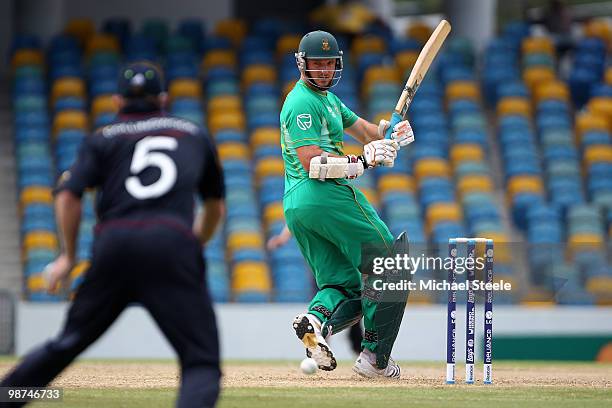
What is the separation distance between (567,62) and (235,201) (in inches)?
345

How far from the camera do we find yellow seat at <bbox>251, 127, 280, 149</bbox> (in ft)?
60.3

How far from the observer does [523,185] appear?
1845 cm

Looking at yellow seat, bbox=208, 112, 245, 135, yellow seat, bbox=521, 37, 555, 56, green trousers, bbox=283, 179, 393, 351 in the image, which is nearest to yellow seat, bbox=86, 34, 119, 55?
yellow seat, bbox=208, 112, 245, 135

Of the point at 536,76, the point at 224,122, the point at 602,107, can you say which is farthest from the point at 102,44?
the point at 602,107

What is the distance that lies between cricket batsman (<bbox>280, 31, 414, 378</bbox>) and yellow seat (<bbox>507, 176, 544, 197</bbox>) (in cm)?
978

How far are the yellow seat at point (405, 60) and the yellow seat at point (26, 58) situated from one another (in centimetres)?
557

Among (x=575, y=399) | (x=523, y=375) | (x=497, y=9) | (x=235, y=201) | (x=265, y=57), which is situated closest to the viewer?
(x=575, y=399)

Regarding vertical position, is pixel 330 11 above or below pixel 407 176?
above

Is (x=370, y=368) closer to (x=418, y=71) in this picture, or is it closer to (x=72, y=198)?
(x=418, y=71)

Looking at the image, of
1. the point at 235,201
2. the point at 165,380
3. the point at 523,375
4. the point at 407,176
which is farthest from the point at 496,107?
the point at 165,380

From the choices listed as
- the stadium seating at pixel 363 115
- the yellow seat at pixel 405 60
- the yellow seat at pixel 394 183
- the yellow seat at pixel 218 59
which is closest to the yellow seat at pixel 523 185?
the stadium seating at pixel 363 115

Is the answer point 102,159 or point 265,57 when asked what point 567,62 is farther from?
point 102,159

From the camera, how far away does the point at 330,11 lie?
2303 cm

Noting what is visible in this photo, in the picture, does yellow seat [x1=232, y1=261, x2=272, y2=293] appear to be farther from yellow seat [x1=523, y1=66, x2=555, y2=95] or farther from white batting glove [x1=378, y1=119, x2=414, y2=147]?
white batting glove [x1=378, y1=119, x2=414, y2=147]
